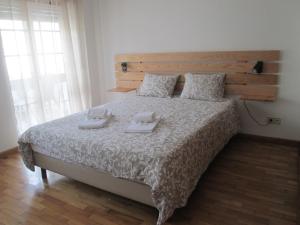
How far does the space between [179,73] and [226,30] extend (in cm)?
87

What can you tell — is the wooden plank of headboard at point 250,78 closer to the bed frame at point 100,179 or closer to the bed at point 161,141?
the bed at point 161,141

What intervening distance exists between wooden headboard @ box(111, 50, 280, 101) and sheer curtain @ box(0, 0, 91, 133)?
2.91 feet

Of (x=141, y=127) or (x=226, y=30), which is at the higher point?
(x=226, y=30)

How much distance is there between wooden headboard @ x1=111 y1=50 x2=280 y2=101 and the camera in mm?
3088

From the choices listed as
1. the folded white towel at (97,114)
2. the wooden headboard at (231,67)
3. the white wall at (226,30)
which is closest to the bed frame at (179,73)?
the wooden headboard at (231,67)

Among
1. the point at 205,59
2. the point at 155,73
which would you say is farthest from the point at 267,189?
the point at 155,73

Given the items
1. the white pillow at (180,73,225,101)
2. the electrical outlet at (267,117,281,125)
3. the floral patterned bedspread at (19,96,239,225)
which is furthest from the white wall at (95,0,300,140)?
the floral patterned bedspread at (19,96,239,225)

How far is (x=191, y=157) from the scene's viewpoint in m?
1.99

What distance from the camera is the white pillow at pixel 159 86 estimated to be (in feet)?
11.6

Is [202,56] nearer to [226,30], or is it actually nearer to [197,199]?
[226,30]

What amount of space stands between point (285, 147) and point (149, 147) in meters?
2.13

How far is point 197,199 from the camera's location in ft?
7.11

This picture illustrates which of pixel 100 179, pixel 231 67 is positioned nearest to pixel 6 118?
pixel 100 179

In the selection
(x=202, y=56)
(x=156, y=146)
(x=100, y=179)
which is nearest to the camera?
(x=156, y=146)
